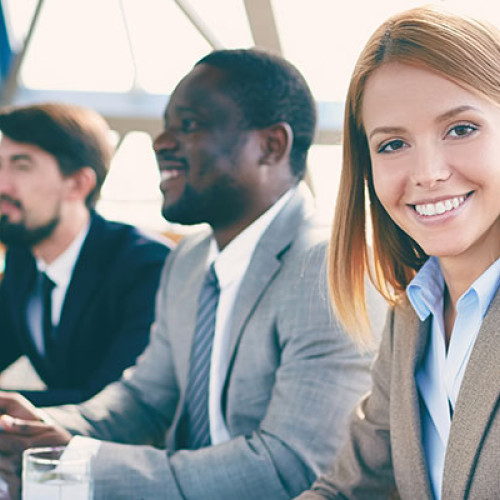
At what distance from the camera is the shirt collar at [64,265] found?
2890mm

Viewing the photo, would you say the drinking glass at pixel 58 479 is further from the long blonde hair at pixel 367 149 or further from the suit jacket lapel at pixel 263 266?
the suit jacket lapel at pixel 263 266

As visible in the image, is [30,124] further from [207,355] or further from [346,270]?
[346,270]

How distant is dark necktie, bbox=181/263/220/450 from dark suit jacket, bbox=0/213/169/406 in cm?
53

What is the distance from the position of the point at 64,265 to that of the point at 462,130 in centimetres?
198

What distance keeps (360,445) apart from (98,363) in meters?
1.38

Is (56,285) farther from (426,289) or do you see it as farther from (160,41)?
(160,41)

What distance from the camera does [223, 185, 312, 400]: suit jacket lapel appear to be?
6.14 feet

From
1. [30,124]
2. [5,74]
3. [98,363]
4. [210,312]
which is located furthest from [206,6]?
[210,312]

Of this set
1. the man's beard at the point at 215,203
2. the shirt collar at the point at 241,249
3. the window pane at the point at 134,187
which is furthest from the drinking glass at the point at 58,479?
the window pane at the point at 134,187

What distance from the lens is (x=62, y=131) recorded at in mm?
3027

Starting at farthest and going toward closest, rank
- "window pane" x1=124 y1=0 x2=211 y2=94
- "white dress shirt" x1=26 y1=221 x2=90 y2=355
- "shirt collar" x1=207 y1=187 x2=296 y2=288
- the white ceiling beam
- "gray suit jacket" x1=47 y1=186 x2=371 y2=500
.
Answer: "window pane" x1=124 y1=0 x2=211 y2=94, the white ceiling beam, "white dress shirt" x1=26 y1=221 x2=90 y2=355, "shirt collar" x1=207 y1=187 x2=296 y2=288, "gray suit jacket" x1=47 y1=186 x2=371 y2=500

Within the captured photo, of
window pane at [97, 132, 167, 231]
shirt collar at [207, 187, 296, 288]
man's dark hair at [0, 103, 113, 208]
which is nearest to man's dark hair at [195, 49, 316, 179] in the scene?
shirt collar at [207, 187, 296, 288]

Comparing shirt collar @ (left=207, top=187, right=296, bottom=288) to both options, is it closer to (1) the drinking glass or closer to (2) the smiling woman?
(2) the smiling woman

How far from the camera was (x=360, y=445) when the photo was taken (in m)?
1.50
